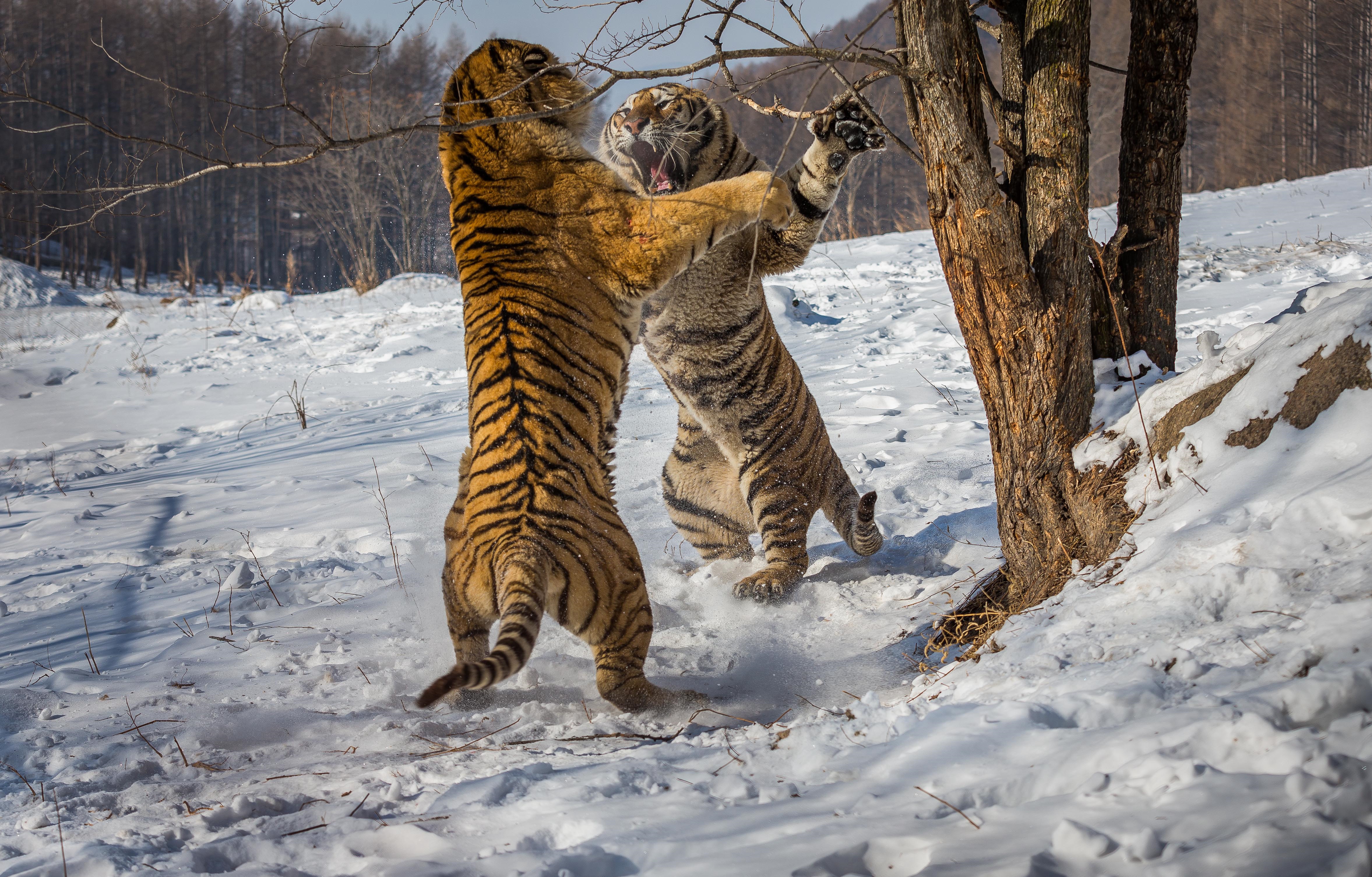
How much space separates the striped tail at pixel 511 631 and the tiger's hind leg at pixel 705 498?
73.1 inches

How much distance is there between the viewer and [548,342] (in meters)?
2.74

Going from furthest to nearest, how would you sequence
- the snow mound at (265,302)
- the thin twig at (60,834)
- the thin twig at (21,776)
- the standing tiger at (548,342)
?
the snow mound at (265,302) < the standing tiger at (548,342) < the thin twig at (21,776) < the thin twig at (60,834)

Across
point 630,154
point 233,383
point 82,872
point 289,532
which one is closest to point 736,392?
point 630,154

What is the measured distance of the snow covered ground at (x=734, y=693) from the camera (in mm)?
1375

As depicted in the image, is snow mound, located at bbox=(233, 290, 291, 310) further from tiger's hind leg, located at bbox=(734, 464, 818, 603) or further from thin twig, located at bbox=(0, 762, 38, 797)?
thin twig, located at bbox=(0, 762, 38, 797)

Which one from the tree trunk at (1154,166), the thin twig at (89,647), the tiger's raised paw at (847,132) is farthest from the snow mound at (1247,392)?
the thin twig at (89,647)

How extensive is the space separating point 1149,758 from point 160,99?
36446 mm

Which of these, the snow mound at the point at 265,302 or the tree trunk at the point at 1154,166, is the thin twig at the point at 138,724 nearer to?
the tree trunk at the point at 1154,166

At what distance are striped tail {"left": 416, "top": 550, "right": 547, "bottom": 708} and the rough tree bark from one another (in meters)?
1.56

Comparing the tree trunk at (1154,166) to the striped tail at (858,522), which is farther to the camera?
the striped tail at (858,522)

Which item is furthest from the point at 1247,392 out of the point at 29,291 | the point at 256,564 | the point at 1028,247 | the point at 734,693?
the point at 29,291

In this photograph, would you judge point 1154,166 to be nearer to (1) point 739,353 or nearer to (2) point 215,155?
(1) point 739,353

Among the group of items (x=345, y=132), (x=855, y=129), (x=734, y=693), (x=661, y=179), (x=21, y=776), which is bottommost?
(x=734, y=693)

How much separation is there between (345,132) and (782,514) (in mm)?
17806
